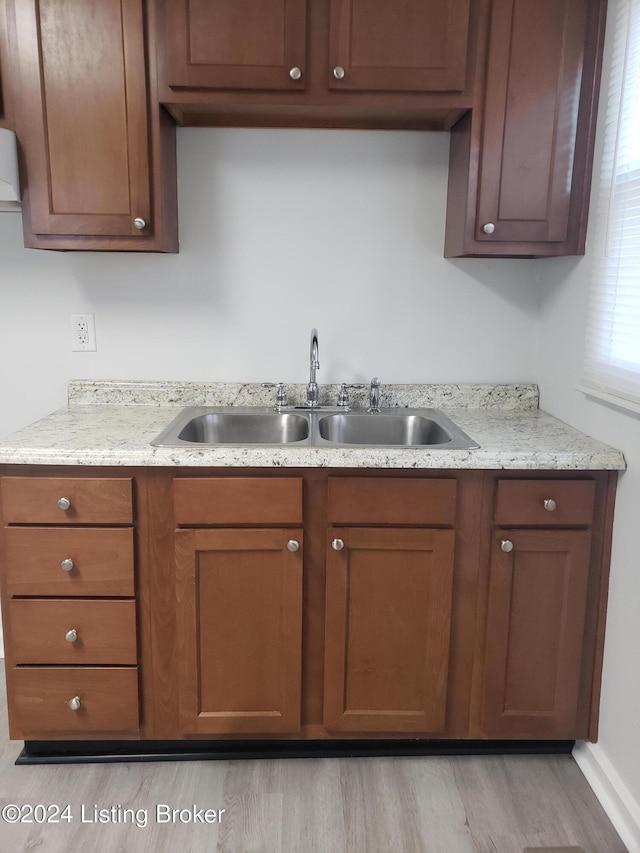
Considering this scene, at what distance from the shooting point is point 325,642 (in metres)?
1.79

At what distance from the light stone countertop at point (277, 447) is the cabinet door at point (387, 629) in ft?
0.70

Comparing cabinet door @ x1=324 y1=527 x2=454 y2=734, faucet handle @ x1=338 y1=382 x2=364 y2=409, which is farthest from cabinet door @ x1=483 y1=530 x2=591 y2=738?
faucet handle @ x1=338 y1=382 x2=364 y2=409

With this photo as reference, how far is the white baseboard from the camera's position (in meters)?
1.59

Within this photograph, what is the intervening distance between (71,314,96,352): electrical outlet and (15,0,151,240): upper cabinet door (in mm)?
395

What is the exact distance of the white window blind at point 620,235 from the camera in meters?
1.61

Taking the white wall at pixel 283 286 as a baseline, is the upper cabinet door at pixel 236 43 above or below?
above

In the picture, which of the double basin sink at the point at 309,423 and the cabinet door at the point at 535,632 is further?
the double basin sink at the point at 309,423

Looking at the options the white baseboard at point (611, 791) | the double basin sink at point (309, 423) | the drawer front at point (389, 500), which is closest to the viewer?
the white baseboard at point (611, 791)

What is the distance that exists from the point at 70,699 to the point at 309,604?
698 mm

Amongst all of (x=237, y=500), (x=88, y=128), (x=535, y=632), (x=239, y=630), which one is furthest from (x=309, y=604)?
(x=88, y=128)

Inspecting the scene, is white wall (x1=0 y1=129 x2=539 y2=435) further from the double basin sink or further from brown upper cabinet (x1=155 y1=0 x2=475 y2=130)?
brown upper cabinet (x1=155 y1=0 x2=475 y2=130)

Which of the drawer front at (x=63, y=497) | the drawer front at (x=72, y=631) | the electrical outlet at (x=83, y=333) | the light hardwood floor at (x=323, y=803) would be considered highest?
the electrical outlet at (x=83, y=333)

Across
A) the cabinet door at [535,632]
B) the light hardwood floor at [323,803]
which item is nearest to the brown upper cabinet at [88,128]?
the cabinet door at [535,632]

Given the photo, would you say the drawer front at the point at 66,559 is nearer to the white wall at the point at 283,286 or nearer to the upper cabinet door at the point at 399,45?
the white wall at the point at 283,286
